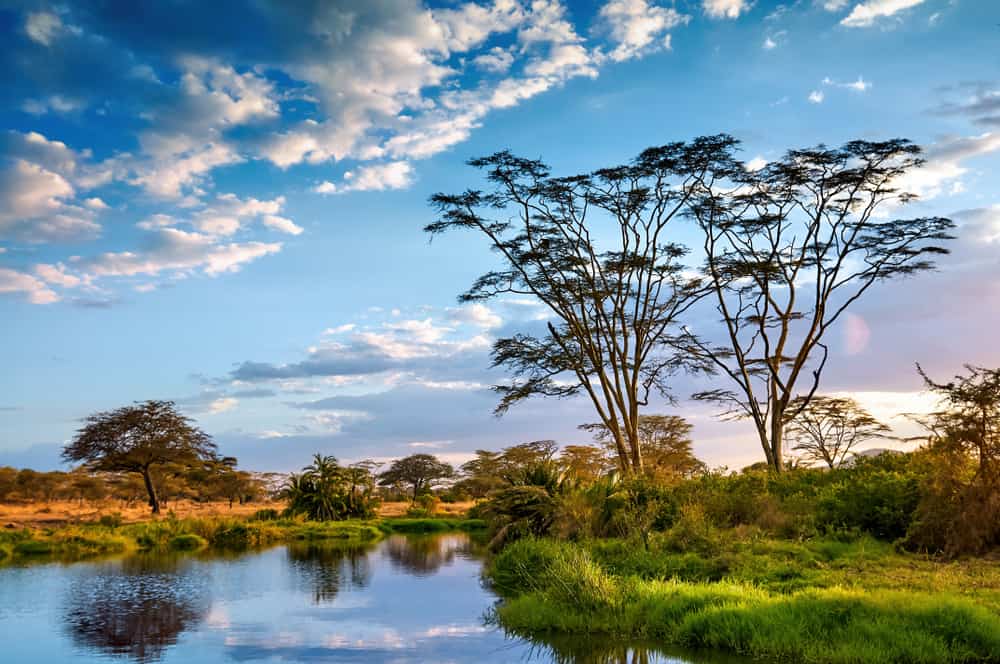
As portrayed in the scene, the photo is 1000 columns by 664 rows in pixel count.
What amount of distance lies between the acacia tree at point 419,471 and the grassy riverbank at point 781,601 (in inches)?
1765

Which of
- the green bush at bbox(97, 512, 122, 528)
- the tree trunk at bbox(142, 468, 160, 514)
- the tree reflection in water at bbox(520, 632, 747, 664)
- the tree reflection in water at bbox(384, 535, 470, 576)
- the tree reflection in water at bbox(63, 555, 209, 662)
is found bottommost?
the tree reflection in water at bbox(384, 535, 470, 576)

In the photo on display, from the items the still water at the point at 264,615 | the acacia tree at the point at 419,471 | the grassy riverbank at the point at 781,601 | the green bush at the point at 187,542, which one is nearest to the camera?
the grassy riverbank at the point at 781,601

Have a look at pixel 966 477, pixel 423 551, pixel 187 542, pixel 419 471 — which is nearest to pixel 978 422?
pixel 966 477

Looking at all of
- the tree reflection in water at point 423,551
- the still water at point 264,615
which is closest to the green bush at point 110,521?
the still water at point 264,615

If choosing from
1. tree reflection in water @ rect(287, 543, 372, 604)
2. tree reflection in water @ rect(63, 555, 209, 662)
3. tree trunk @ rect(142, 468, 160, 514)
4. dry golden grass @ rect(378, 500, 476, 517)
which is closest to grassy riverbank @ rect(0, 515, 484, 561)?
tree reflection in water @ rect(287, 543, 372, 604)

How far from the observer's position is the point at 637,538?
48.1 feet

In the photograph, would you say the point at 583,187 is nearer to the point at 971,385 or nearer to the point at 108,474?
the point at 971,385

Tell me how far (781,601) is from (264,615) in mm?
7728

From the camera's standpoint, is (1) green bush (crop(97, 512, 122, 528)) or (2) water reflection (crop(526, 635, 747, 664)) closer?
(2) water reflection (crop(526, 635, 747, 664))

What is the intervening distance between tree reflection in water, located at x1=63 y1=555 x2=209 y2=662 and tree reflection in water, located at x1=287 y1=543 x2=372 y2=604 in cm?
217

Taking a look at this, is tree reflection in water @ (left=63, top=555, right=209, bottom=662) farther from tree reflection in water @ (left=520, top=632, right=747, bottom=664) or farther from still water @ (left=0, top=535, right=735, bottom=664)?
tree reflection in water @ (left=520, top=632, right=747, bottom=664)

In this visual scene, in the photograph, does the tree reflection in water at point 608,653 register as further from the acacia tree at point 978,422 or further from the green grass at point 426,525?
the green grass at point 426,525

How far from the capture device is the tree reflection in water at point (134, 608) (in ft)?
33.5

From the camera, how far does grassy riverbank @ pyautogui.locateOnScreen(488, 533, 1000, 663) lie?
8273 millimetres
